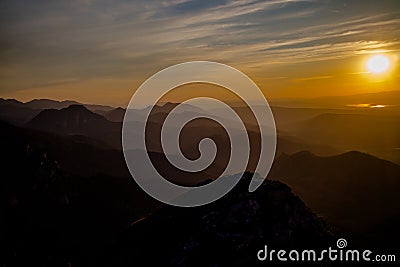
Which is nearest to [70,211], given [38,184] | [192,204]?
[38,184]

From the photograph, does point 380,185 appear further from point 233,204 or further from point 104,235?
point 233,204

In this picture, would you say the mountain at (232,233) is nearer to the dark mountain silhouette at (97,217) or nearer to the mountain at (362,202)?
the dark mountain silhouette at (97,217)

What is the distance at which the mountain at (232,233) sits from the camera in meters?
40.0

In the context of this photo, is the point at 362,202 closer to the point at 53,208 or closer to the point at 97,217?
the point at 97,217

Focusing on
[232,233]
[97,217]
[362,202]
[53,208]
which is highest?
[232,233]

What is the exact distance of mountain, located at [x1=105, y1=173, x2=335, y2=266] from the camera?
40.0m

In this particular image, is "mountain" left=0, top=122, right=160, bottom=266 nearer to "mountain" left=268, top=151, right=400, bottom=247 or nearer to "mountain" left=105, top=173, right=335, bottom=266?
"mountain" left=105, top=173, right=335, bottom=266

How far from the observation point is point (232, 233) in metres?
41.9

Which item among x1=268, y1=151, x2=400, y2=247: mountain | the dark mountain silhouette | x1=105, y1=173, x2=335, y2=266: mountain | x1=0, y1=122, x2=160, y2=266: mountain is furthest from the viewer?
x1=268, y1=151, x2=400, y2=247: mountain

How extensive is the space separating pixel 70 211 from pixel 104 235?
17026 mm

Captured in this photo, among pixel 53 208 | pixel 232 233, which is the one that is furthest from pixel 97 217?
pixel 232 233

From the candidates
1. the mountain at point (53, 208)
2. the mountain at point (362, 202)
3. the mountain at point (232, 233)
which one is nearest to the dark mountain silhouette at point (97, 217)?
the mountain at point (232, 233)

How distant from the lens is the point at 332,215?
145 meters

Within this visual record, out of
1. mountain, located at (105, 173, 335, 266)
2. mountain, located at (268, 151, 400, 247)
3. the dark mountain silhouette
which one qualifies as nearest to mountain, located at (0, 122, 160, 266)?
the dark mountain silhouette
